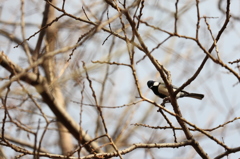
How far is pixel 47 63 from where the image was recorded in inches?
169

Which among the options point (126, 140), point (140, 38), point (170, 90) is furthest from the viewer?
point (126, 140)

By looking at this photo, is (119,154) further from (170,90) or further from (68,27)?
(68,27)

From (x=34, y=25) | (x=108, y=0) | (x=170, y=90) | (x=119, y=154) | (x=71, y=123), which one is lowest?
(x=119, y=154)

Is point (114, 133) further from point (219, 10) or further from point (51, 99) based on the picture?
point (219, 10)

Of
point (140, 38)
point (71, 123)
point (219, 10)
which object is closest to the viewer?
point (140, 38)

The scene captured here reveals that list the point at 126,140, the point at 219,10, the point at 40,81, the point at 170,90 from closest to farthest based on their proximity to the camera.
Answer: the point at 170,90, the point at 40,81, the point at 219,10, the point at 126,140

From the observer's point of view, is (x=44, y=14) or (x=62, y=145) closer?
(x=44, y=14)

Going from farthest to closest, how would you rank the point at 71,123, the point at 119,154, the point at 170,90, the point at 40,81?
1. the point at 71,123
2. the point at 40,81
3. the point at 170,90
4. the point at 119,154

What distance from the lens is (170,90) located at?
2.38 m

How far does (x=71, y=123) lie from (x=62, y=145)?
2348 millimetres

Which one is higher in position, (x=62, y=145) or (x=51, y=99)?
(x=62, y=145)

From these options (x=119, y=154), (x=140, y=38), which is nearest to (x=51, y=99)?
(x=119, y=154)

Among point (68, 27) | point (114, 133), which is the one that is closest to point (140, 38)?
point (68, 27)

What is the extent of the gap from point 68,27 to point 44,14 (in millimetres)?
530
